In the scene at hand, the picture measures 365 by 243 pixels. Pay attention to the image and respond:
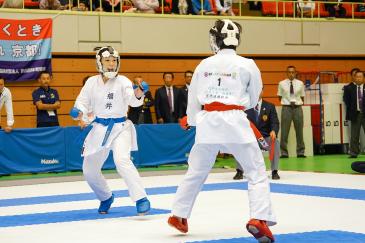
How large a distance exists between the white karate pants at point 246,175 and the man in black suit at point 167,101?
467 inches

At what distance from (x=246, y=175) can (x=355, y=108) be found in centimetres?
1342

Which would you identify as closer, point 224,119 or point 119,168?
point 224,119

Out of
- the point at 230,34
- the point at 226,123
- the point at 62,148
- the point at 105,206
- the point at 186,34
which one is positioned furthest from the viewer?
the point at 186,34

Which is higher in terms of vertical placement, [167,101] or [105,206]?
[167,101]

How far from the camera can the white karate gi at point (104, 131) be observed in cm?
990

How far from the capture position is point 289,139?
21594mm

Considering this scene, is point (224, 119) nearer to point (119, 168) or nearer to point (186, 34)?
point (119, 168)

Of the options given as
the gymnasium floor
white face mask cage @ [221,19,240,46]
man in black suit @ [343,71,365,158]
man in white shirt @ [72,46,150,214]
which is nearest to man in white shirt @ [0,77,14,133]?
the gymnasium floor

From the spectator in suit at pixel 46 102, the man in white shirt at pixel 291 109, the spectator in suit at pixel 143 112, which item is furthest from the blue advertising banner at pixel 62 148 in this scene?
the man in white shirt at pixel 291 109

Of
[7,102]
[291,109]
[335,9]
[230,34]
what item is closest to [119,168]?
[230,34]

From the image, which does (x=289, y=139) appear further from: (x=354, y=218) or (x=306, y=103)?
(x=354, y=218)

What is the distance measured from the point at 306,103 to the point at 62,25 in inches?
299

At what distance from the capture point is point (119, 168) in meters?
9.78

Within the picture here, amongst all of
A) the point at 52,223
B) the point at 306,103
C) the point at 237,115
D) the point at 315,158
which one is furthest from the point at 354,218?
the point at 306,103
